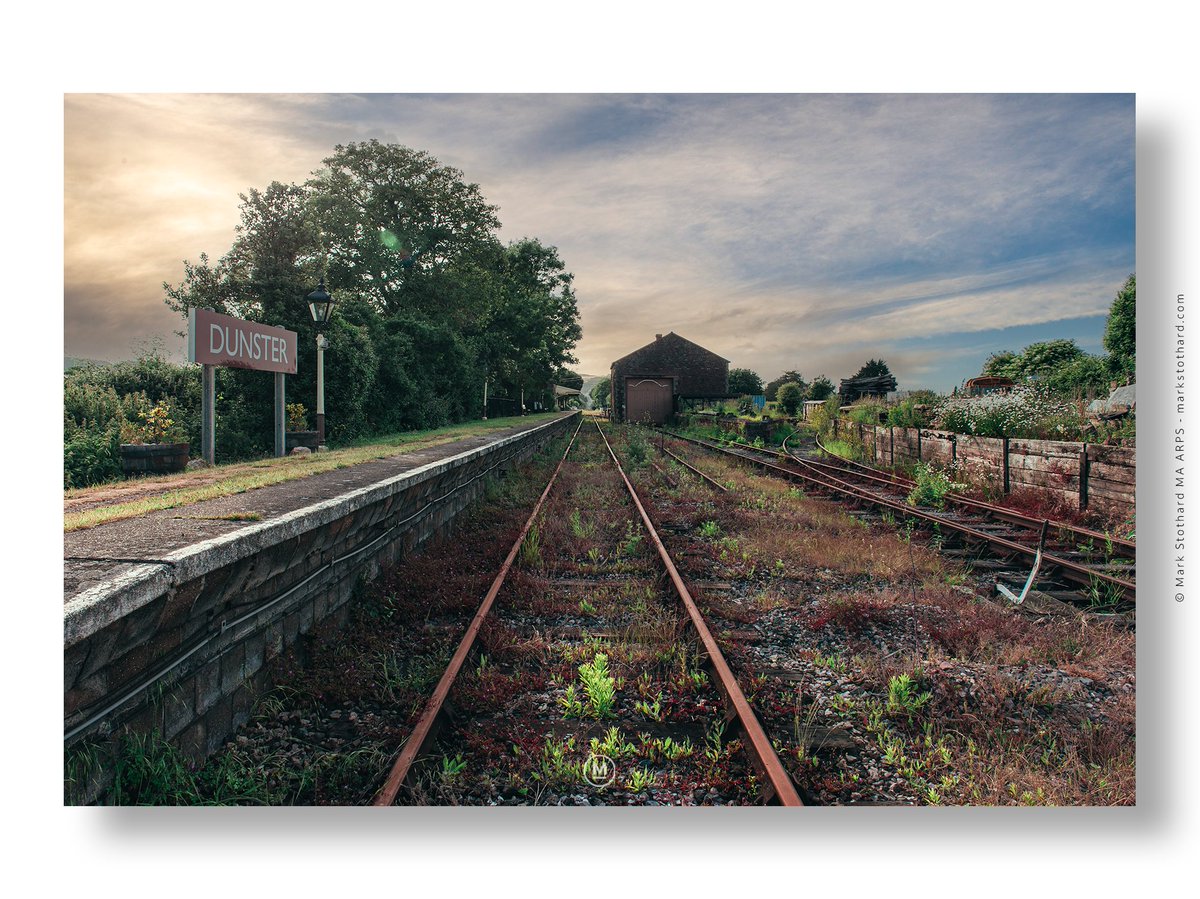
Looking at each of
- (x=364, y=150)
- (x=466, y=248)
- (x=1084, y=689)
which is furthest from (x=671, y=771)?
(x=466, y=248)

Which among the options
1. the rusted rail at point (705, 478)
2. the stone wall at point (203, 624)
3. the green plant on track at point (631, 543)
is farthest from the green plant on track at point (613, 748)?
the rusted rail at point (705, 478)

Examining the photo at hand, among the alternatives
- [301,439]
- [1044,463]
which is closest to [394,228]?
[301,439]

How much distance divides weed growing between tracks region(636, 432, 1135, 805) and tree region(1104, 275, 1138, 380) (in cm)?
171

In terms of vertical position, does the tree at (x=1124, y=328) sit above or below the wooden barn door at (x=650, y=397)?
below

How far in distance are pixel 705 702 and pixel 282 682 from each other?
2090 millimetres

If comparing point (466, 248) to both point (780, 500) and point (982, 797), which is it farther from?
point (982, 797)

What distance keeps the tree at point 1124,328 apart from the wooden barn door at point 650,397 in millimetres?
33334

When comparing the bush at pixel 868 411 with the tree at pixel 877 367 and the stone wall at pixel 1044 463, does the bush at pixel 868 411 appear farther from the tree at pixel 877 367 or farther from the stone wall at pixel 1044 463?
the tree at pixel 877 367

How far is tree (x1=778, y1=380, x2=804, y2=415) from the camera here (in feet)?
105

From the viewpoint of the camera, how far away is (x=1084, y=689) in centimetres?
310

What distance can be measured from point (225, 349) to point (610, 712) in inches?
296

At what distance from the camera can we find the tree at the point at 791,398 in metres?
32.1

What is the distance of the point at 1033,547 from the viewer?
5.64 meters

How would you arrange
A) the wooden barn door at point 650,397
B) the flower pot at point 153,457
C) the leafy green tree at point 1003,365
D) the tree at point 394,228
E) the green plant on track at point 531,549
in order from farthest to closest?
the wooden barn door at point 650,397 → the tree at point 394,228 → the flower pot at point 153,457 → the green plant on track at point 531,549 → the leafy green tree at point 1003,365
